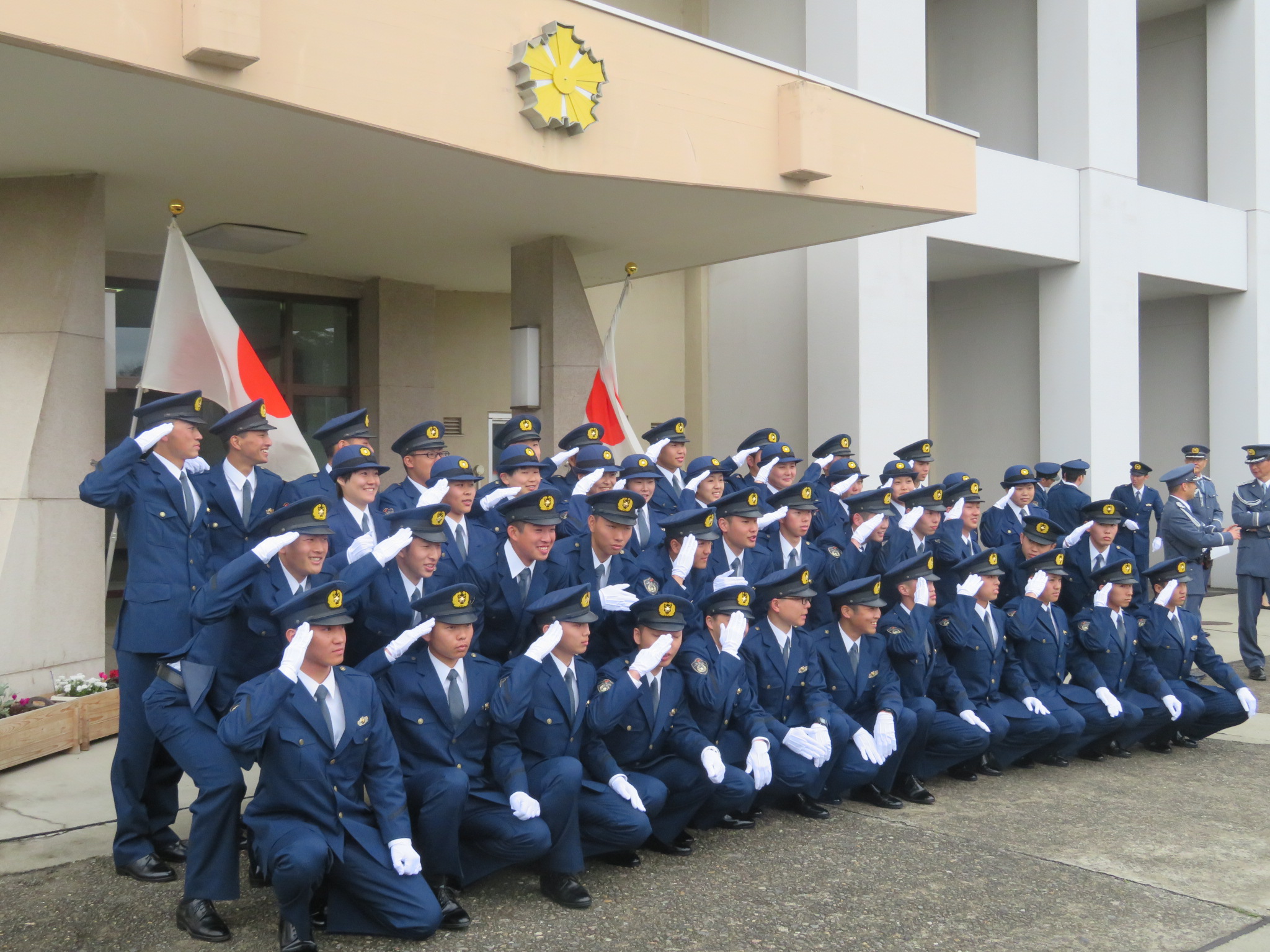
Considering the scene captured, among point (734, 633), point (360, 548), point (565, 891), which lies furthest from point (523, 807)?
point (734, 633)

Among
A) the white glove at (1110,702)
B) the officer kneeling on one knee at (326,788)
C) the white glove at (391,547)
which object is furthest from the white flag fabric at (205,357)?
the white glove at (1110,702)

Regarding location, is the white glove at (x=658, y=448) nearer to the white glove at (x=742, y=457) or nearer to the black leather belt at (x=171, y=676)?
the white glove at (x=742, y=457)

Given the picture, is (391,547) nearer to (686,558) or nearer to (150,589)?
(150,589)

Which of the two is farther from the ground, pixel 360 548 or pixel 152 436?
pixel 152 436

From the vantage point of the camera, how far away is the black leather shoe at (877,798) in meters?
5.89

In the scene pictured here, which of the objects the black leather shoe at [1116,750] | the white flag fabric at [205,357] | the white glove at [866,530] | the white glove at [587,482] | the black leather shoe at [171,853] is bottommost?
the black leather shoe at [1116,750]

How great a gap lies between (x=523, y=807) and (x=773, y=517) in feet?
9.52

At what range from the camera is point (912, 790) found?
6.06 metres

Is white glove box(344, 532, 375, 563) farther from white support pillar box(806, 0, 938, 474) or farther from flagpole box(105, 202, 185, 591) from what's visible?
white support pillar box(806, 0, 938, 474)

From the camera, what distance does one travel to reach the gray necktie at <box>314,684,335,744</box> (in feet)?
13.7

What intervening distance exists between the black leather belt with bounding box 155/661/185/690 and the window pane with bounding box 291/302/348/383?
21.7 feet

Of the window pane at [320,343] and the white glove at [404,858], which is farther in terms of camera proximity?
the window pane at [320,343]

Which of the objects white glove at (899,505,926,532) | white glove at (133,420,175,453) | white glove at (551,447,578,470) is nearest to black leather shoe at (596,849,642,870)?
white glove at (133,420,175,453)

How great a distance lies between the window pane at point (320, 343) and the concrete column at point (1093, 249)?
8.21 metres
